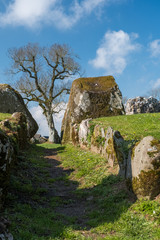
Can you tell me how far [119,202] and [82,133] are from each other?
11.4m

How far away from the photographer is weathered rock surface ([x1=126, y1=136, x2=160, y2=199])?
309 inches

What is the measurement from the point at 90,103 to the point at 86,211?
18906 millimetres

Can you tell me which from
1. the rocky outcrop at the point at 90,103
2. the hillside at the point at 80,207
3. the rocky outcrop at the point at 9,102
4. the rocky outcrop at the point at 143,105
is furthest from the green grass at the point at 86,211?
the rocky outcrop at the point at 143,105

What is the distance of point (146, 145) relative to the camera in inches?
328

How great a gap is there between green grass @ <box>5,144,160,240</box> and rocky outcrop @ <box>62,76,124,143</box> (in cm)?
1420

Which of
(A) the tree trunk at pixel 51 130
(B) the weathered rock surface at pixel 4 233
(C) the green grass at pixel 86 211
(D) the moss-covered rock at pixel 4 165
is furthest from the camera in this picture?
(A) the tree trunk at pixel 51 130

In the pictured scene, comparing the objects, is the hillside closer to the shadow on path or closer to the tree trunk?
the shadow on path

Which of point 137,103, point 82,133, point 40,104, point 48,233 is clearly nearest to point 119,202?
point 48,233

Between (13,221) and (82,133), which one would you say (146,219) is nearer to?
(13,221)

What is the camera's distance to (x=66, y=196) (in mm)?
10289

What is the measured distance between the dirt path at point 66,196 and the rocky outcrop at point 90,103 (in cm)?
1171

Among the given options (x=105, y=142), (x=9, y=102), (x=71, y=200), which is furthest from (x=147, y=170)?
(x=9, y=102)

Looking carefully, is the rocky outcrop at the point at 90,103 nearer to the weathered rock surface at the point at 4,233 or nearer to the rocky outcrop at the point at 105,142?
the rocky outcrop at the point at 105,142

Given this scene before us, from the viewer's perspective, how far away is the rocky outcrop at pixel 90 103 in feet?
86.1
